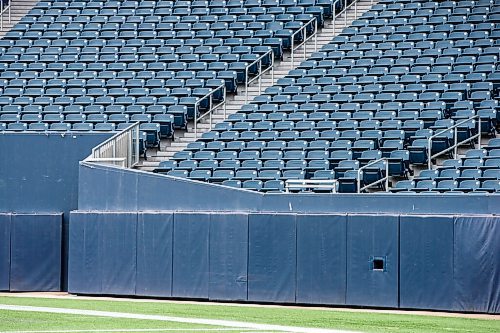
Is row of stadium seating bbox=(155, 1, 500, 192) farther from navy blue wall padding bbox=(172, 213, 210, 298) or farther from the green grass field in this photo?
the green grass field

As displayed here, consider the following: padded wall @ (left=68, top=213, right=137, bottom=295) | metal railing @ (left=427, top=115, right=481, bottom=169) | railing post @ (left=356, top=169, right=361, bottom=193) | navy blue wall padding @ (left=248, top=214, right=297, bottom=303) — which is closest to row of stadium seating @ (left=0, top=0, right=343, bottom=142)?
padded wall @ (left=68, top=213, right=137, bottom=295)

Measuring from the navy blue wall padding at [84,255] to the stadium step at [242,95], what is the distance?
8.74 feet

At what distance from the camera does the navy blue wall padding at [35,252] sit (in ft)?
77.8

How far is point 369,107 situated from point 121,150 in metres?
5.60

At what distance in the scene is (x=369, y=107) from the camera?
2494cm

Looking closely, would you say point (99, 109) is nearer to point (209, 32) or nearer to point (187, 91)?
point (187, 91)

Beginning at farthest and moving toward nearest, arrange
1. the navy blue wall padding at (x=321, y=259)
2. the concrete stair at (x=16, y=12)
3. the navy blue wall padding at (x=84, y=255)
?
the concrete stair at (x=16, y=12) < the navy blue wall padding at (x=84, y=255) < the navy blue wall padding at (x=321, y=259)

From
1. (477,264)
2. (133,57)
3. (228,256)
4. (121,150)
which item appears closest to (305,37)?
(133,57)

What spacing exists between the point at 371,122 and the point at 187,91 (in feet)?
18.0

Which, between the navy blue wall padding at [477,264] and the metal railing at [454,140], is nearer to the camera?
the navy blue wall padding at [477,264]

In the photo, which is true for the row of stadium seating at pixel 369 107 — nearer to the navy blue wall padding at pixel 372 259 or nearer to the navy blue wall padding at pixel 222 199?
the navy blue wall padding at pixel 222 199

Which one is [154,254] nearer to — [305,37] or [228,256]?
[228,256]

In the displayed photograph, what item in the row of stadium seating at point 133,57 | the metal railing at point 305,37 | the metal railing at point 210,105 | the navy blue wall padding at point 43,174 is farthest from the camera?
the metal railing at point 305,37

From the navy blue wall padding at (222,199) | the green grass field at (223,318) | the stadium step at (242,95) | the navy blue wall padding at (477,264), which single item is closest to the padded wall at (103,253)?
the navy blue wall padding at (222,199)
